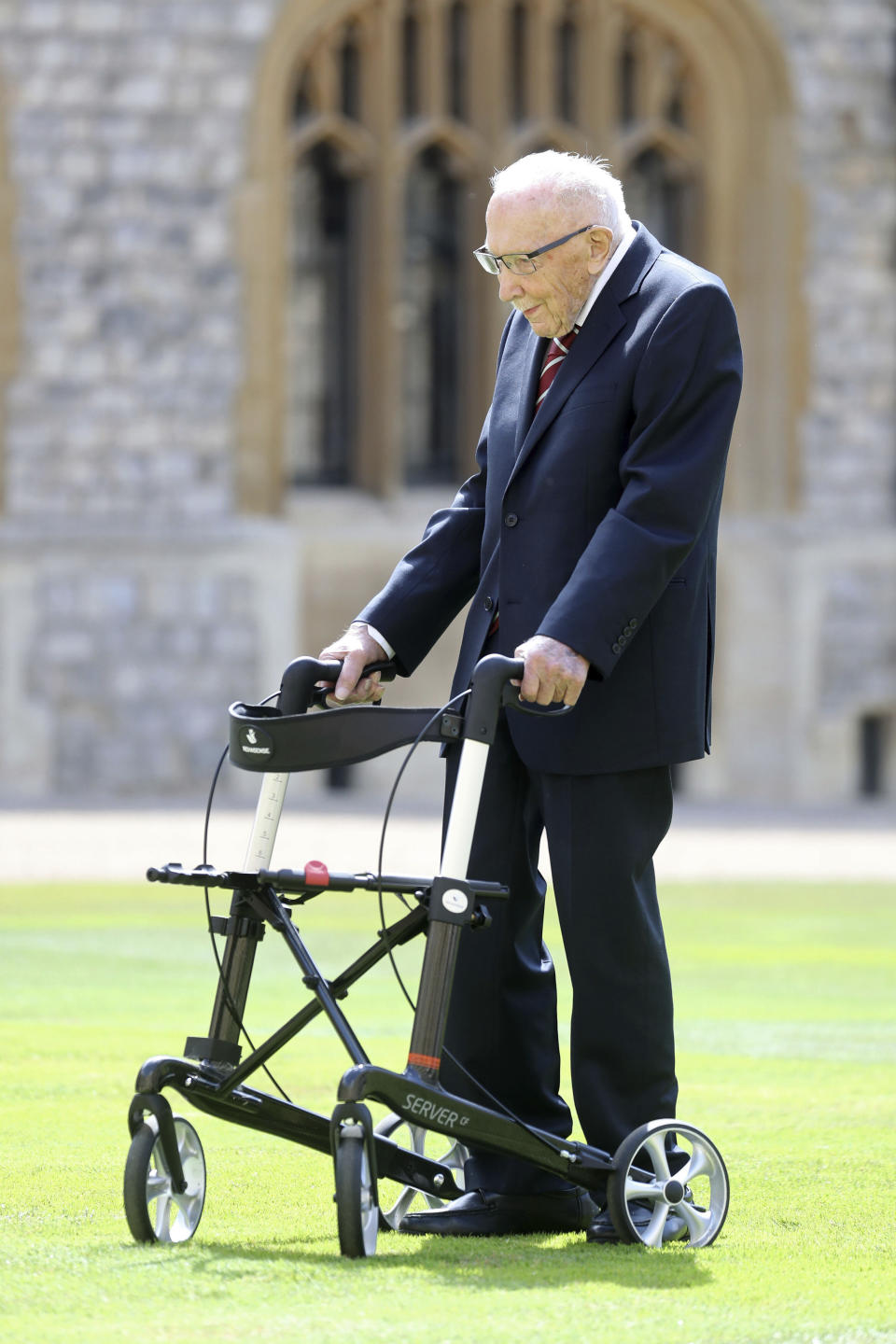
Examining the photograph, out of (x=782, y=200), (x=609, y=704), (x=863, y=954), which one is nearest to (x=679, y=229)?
(x=782, y=200)

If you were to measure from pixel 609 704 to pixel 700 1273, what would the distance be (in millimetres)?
903

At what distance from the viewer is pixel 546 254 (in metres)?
3.81

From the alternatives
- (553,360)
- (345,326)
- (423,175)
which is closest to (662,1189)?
(553,360)

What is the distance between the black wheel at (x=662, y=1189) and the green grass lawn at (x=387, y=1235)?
0.20 ft

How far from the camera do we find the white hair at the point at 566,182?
12.3ft

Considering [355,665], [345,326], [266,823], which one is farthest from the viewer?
[345,326]

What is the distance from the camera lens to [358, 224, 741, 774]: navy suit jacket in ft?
12.3

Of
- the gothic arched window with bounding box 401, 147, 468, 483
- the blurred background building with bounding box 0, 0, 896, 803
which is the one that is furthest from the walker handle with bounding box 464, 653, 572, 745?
the gothic arched window with bounding box 401, 147, 468, 483

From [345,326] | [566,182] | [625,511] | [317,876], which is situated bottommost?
[317,876]

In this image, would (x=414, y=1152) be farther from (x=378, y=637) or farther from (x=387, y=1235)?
(x=378, y=637)

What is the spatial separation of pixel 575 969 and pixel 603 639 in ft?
1.91

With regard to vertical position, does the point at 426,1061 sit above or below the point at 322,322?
below

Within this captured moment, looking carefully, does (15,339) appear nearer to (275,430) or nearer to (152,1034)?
(275,430)

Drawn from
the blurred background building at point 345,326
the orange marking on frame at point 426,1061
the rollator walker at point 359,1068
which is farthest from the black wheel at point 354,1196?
the blurred background building at point 345,326
